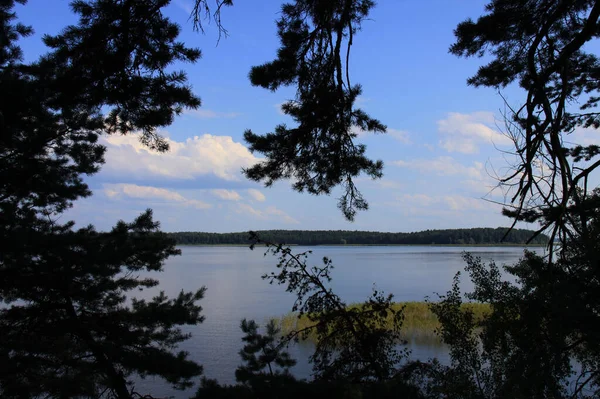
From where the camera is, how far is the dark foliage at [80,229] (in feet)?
10.4

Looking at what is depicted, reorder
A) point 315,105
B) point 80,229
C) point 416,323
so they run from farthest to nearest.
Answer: point 416,323, point 80,229, point 315,105

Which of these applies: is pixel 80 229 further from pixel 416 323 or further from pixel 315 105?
pixel 416 323

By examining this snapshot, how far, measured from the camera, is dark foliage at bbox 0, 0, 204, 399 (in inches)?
125

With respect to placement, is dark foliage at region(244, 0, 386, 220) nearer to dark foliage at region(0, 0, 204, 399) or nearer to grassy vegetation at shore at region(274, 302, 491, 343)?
dark foliage at region(0, 0, 204, 399)

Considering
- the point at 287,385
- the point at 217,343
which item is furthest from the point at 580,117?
the point at 217,343

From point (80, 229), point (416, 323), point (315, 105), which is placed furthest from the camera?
point (416, 323)

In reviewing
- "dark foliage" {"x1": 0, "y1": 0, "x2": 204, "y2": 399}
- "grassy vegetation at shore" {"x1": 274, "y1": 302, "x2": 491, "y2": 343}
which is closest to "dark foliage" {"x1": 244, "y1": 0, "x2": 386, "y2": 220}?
"dark foliage" {"x1": 0, "y1": 0, "x2": 204, "y2": 399}

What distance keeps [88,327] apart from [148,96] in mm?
3840

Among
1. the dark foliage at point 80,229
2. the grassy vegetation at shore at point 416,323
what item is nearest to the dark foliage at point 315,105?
the dark foliage at point 80,229

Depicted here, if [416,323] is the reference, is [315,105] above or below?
above

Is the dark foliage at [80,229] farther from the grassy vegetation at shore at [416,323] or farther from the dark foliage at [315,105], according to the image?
the grassy vegetation at shore at [416,323]

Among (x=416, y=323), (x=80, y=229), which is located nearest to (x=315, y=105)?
(x=80, y=229)

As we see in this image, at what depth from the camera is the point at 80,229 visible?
6.45 metres

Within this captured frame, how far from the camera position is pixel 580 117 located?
4.99 m
